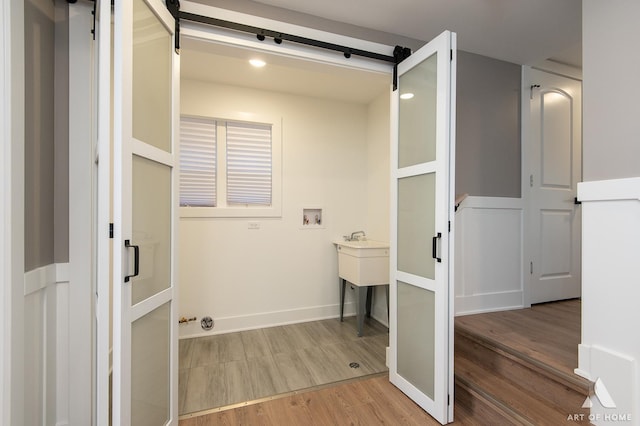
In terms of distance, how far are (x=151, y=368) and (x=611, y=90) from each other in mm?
2706

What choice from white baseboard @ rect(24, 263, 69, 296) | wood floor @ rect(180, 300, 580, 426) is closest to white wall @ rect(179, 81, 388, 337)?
wood floor @ rect(180, 300, 580, 426)

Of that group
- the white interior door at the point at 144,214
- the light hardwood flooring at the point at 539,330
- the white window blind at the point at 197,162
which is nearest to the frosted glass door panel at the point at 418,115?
the light hardwood flooring at the point at 539,330

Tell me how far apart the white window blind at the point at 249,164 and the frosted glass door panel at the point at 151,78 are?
1.57 metres

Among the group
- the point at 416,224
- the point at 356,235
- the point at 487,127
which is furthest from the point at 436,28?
the point at 356,235

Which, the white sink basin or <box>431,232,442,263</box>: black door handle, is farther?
the white sink basin

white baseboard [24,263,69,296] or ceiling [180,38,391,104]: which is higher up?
ceiling [180,38,391,104]

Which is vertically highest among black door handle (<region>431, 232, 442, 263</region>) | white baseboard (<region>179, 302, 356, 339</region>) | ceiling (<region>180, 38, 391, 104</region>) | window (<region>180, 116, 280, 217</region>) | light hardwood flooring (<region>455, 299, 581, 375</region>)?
ceiling (<region>180, 38, 391, 104</region>)

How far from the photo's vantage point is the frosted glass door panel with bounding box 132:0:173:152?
1273 mm

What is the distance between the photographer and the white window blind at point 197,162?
9.72 feet

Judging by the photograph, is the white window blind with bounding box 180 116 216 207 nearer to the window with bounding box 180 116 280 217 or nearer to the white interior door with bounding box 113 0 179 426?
the window with bounding box 180 116 280 217

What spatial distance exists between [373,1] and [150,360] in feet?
8.02

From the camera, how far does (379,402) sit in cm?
191

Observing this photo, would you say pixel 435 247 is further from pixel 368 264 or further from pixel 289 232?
pixel 289 232

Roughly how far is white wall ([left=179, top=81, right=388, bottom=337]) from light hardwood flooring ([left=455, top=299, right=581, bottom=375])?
1.31m
